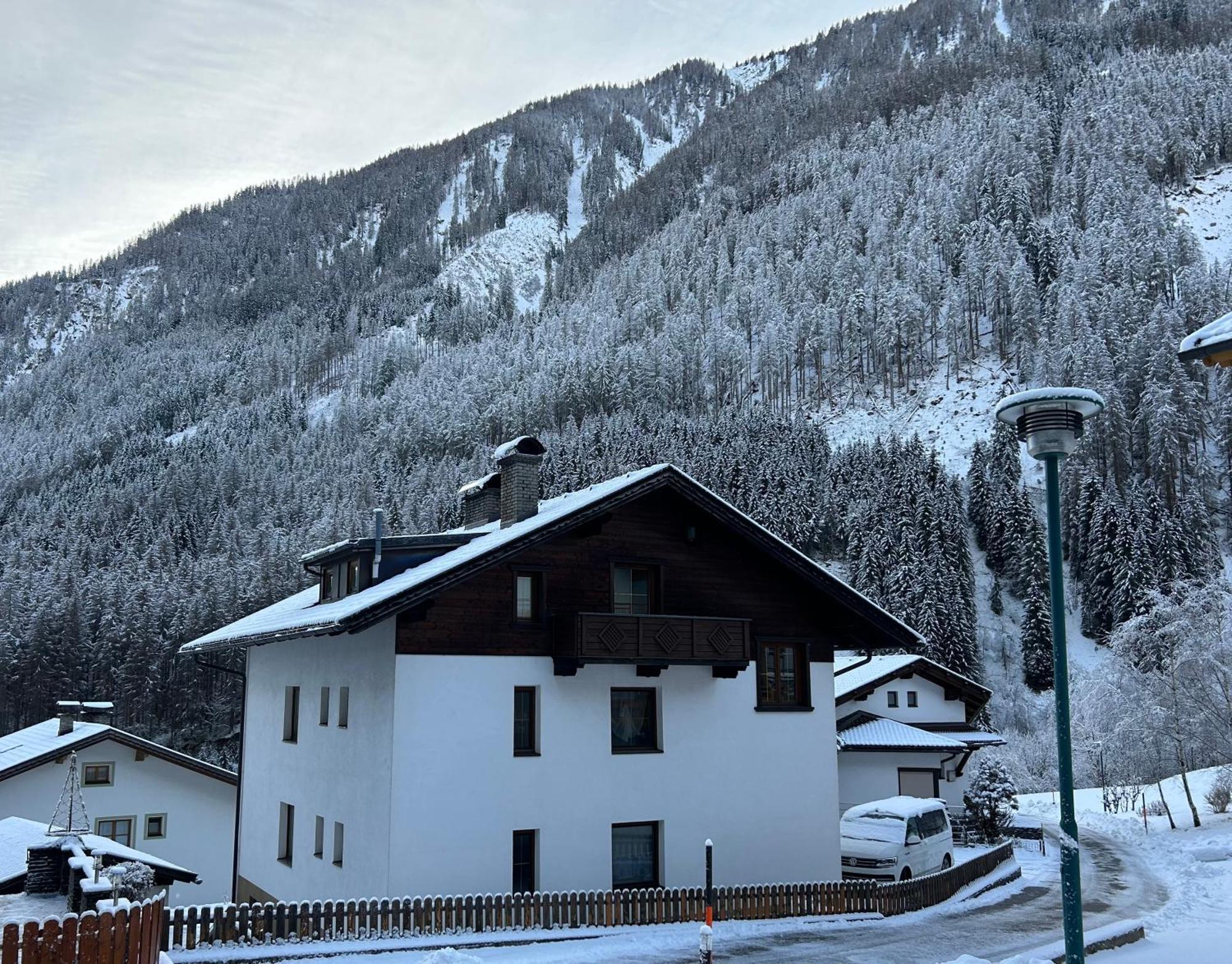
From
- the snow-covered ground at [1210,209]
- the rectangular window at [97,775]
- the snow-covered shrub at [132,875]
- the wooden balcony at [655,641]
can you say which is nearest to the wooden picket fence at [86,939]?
the snow-covered shrub at [132,875]

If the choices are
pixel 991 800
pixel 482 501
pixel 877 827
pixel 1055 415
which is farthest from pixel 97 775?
pixel 1055 415

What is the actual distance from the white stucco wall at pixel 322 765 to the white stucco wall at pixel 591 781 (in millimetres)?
486

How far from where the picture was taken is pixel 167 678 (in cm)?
10006

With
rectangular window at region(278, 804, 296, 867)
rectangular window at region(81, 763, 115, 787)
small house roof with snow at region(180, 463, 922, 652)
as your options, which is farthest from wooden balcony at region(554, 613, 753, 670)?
rectangular window at region(81, 763, 115, 787)

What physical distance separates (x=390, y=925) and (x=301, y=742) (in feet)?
32.7

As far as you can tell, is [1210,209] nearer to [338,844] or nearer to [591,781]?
[591,781]

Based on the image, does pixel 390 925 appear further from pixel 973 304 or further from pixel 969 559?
pixel 973 304

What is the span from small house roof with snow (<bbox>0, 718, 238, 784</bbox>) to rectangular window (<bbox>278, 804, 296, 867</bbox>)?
389 inches

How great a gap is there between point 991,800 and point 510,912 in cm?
2689

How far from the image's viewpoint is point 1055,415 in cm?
1120

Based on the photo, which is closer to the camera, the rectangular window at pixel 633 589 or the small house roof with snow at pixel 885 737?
the rectangular window at pixel 633 589

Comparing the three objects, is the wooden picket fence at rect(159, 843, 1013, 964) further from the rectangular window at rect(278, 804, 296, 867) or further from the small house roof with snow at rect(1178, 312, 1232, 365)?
the small house roof with snow at rect(1178, 312, 1232, 365)

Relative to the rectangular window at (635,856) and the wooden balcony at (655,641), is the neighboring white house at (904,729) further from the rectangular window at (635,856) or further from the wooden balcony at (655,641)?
the rectangular window at (635,856)

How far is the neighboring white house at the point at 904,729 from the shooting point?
4081cm
